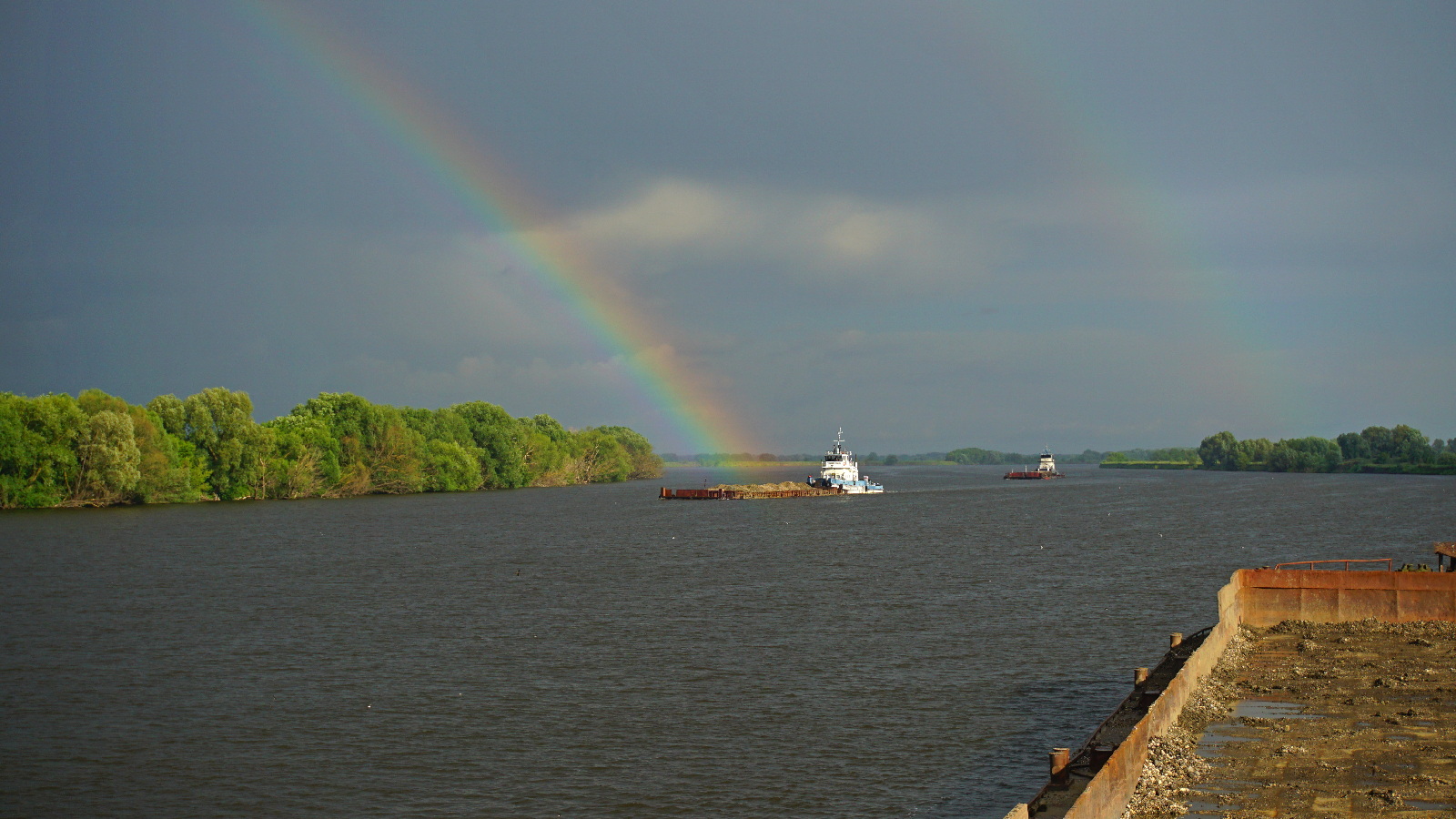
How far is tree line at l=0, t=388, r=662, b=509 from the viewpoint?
114 meters

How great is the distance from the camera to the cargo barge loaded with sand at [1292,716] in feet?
56.2

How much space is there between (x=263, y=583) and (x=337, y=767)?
37.0 m

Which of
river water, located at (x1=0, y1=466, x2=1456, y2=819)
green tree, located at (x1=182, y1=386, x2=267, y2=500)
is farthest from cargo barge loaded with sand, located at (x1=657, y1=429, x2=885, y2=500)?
river water, located at (x1=0, y1=466, x2=1456, y2=819)

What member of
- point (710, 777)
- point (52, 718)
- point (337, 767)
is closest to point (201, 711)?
point (52, 718)

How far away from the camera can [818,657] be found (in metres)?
35.8

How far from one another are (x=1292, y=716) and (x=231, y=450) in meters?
135

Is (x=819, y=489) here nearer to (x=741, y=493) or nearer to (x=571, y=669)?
(x=741, y=493)

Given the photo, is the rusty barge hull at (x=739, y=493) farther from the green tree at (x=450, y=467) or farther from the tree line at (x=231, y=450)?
the tree line at (x=231, y=450)

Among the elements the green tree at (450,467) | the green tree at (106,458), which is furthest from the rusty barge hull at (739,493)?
the green tree at (106,458)

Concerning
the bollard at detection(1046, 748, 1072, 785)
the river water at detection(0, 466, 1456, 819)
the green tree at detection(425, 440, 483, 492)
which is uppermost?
the green tree at detection(425, 440, 483, 492)

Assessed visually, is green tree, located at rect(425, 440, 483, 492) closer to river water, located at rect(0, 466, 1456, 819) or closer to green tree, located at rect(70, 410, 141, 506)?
green tree, located at rect(70, 410, 141, 506)

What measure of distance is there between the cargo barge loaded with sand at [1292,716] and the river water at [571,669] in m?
2.90

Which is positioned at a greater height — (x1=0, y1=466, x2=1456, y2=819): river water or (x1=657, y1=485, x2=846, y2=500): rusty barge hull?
(x1=657, y1=485, x2=846, y2=500): rusty barge hull

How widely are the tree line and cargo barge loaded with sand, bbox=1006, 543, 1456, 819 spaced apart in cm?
11529
